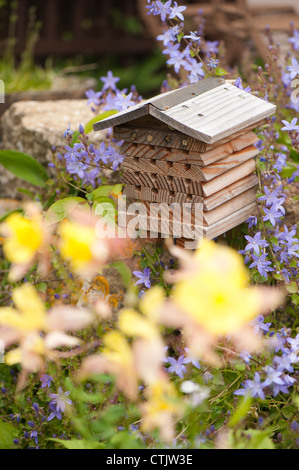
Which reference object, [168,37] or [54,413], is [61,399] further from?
[168,37]

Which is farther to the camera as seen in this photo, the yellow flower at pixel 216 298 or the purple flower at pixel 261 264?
the purple flower at pixel 261 264

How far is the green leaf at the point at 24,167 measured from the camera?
2594 mm

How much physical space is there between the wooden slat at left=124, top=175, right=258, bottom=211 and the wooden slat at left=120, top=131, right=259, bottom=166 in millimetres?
115

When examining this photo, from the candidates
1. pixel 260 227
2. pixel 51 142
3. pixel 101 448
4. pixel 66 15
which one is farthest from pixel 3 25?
pixel 101 448

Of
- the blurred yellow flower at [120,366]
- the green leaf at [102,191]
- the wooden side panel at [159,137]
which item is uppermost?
the blurred yellow flower at [120,366]

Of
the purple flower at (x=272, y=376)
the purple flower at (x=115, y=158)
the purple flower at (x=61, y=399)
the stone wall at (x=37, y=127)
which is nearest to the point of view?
the purple flower at (x=272, y=376)

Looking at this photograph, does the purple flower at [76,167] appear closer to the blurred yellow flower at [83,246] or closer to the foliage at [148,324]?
the foliage at [148,324]

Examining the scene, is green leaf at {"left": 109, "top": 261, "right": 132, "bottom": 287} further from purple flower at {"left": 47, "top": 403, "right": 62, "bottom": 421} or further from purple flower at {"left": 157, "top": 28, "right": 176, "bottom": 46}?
purple flower at {"left": 157, "top": 28, "right": 176, "bottom": 46}

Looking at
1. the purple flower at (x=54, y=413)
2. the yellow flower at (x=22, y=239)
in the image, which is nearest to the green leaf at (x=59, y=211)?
the purple flower at (x=54, y=413)

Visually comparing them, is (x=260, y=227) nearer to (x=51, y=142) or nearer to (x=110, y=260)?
(x=110, y=260)

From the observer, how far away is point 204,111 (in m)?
1.78

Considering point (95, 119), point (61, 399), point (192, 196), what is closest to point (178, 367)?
point (61, 399)
